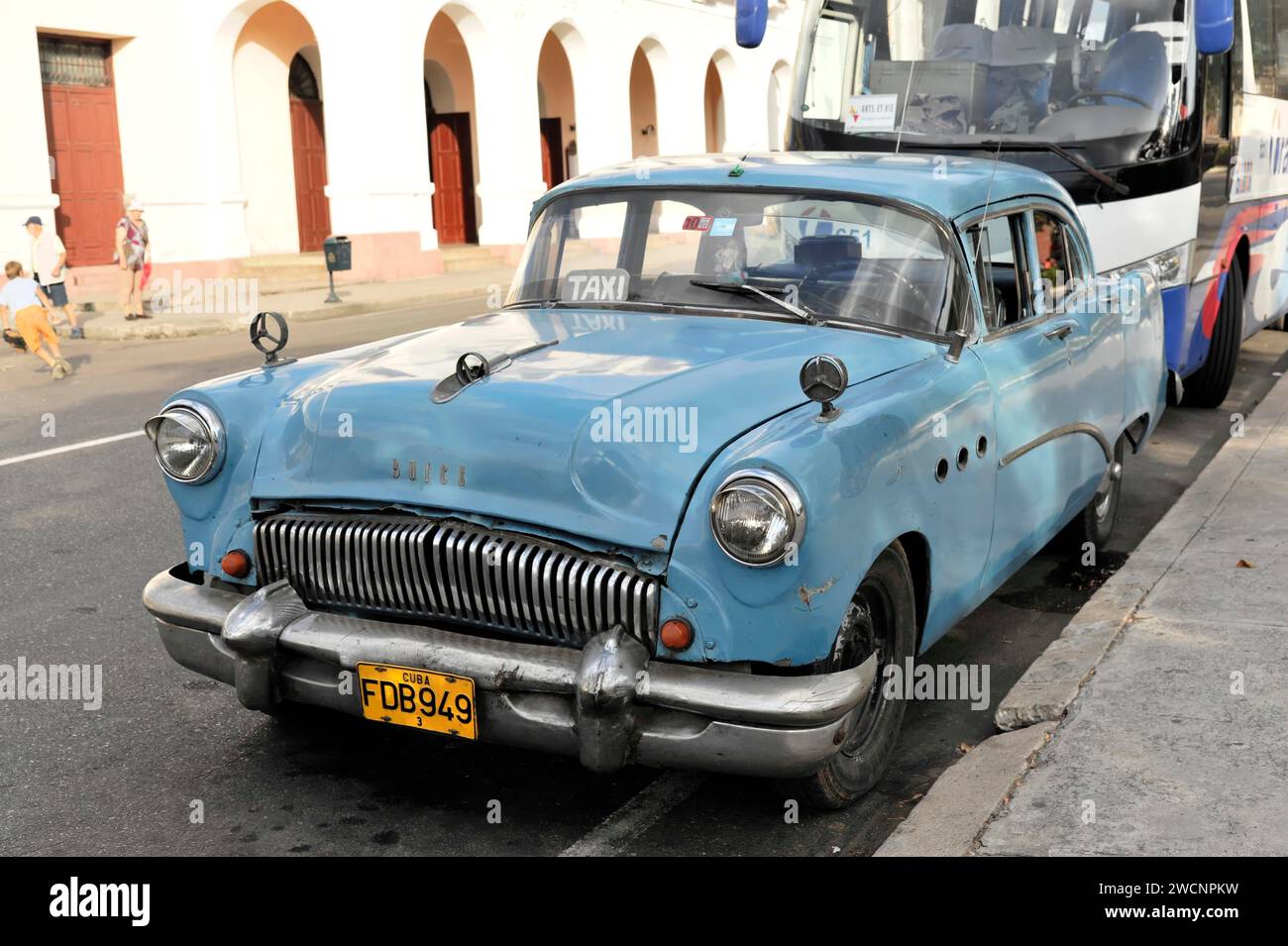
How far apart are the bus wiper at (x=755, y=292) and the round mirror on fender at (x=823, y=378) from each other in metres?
0.90

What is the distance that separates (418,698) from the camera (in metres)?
3.64

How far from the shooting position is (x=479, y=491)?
3664mm

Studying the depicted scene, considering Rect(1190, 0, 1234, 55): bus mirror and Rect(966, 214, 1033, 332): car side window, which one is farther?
Rect(1190, 0, 1234, 55): bus mirror

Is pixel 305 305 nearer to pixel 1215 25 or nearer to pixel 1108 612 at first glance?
pixel 1215 25

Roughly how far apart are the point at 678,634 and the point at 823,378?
0.78 meters

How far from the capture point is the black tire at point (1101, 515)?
6234 mm

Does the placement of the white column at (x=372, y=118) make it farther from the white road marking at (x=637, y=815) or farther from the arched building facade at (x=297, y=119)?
the white road marking at (x=637, y=815)

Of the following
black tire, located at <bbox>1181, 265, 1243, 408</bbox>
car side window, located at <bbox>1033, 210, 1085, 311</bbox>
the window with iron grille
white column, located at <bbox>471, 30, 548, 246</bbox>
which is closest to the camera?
car side window, located at <bbox>1033, 210, 1085, 311</bbox>

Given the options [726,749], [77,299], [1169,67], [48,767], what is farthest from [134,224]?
[726,749]

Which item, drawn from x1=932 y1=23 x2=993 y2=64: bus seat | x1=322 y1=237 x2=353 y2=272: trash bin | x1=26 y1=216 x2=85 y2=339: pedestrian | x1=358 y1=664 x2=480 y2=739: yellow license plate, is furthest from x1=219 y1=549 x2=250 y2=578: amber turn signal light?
x1=322 y1=237 x2=353 y2=272: trash bin

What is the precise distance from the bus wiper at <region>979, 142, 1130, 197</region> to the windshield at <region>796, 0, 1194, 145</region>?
0.33ft

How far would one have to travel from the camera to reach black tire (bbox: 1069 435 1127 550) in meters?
6.23

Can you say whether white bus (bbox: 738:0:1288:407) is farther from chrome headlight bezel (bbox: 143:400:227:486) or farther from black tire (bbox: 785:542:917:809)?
chrome headlight bezel (bbox: 143:400:227:486)
